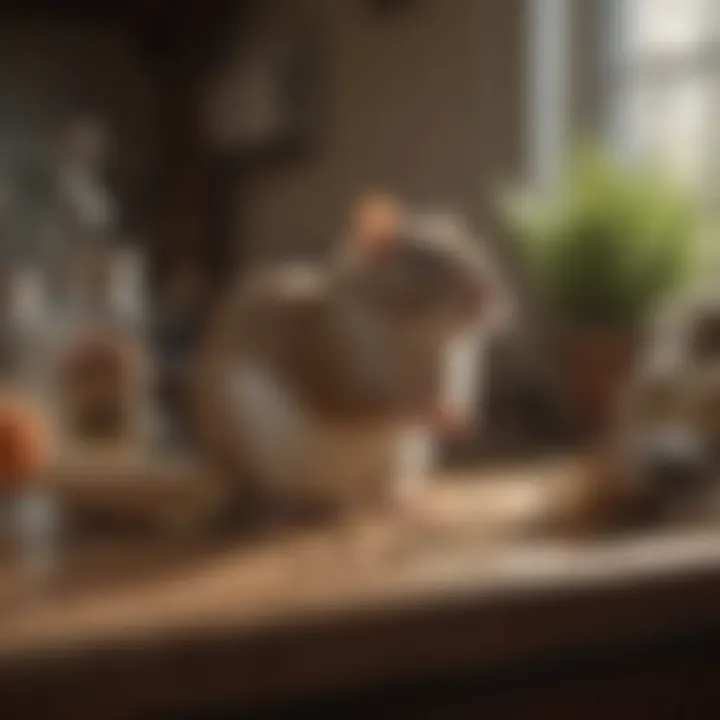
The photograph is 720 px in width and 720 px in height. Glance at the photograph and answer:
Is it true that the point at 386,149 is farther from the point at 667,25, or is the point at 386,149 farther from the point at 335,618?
the point at 335,618

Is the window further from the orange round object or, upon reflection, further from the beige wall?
the orange round object

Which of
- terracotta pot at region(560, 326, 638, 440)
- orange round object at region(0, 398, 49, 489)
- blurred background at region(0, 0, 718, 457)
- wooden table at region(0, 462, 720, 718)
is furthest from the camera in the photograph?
blurred background at region(0, 0, 718, 457)

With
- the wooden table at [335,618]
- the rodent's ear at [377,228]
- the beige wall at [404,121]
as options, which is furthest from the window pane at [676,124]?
the wooden table at [335,618]

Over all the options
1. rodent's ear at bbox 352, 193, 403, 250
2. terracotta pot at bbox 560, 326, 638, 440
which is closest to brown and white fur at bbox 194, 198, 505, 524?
rodent's ear at bbox 352, 193, 403, 250

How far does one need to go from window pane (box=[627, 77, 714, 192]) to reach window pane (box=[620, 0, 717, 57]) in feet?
0.10

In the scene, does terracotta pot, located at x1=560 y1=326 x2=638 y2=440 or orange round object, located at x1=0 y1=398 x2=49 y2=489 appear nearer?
orange round object, located at x1=0 y1=398 x2=49 y2=489

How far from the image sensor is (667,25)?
1.20 metres

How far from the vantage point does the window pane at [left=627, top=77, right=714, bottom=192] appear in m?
1.16

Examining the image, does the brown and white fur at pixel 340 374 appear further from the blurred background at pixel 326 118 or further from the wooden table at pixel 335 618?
the blurred background at pixel 326 118

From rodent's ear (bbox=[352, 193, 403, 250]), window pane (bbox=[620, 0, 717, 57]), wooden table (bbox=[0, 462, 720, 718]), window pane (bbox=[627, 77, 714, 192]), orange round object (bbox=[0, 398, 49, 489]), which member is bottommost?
wooden table (bbox=[0, 462, 720, 718])

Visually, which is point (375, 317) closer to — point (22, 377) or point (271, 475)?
point (271, 475)

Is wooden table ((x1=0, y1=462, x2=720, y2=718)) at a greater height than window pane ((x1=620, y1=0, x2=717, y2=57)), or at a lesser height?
lesser

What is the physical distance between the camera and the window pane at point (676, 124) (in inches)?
45.8

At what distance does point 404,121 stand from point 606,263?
0.25 meters
